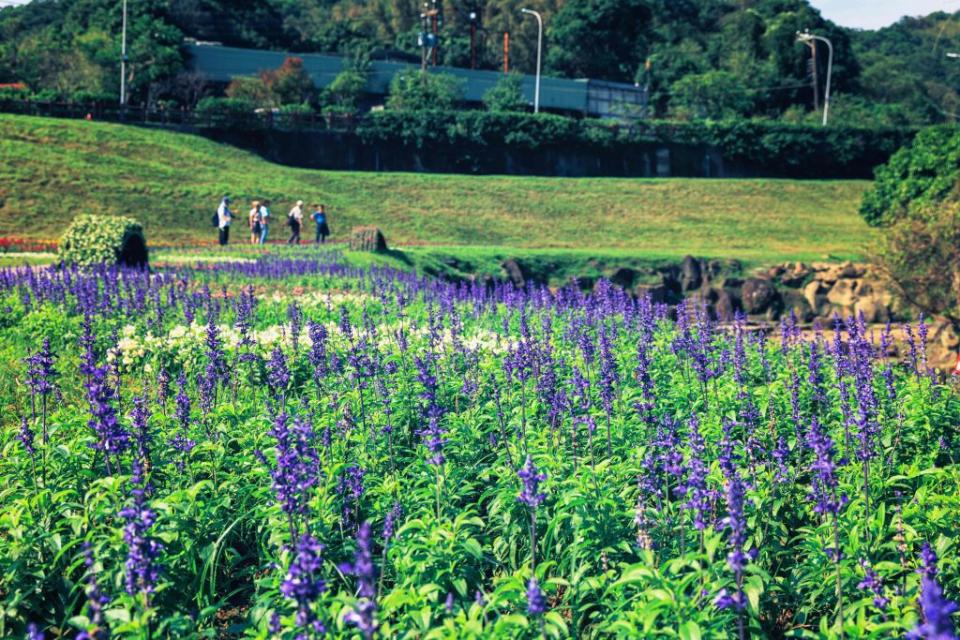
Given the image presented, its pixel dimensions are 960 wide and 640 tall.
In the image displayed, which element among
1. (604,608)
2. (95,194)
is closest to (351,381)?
(604,608)

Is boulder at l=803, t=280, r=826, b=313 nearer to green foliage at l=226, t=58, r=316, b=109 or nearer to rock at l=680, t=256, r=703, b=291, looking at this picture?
rock at l=680, t=256, r=703, b=291

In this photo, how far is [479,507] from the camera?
19.5ft

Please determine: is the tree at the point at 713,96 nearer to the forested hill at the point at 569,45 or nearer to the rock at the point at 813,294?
the forested hill at the point at 569,45

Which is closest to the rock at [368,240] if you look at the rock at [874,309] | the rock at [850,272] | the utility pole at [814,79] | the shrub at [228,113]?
the rock at [874,309]

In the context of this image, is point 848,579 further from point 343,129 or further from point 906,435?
point 343,129

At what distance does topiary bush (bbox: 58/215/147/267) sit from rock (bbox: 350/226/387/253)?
25.1 ft

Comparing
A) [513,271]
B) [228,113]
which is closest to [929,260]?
[513,271]

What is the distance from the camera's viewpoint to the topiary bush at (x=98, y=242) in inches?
712

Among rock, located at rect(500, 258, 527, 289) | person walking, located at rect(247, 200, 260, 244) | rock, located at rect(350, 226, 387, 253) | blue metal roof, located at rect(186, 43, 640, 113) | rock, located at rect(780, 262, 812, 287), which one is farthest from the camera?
blue metal roof, located at rect(186, 43, 640, 113)

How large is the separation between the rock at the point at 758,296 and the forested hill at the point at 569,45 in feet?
130

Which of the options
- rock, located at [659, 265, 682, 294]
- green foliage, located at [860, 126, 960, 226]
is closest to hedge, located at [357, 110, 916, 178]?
green foliage, located at [860, 126, 960, 226]

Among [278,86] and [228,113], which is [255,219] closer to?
[228,113]

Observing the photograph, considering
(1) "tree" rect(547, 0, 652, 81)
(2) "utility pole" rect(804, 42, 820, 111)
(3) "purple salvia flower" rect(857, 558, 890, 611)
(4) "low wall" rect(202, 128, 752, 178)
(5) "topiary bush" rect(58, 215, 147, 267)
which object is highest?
(1) "tree" rect(547, 0, 652, 81)

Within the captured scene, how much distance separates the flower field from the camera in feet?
13.4
